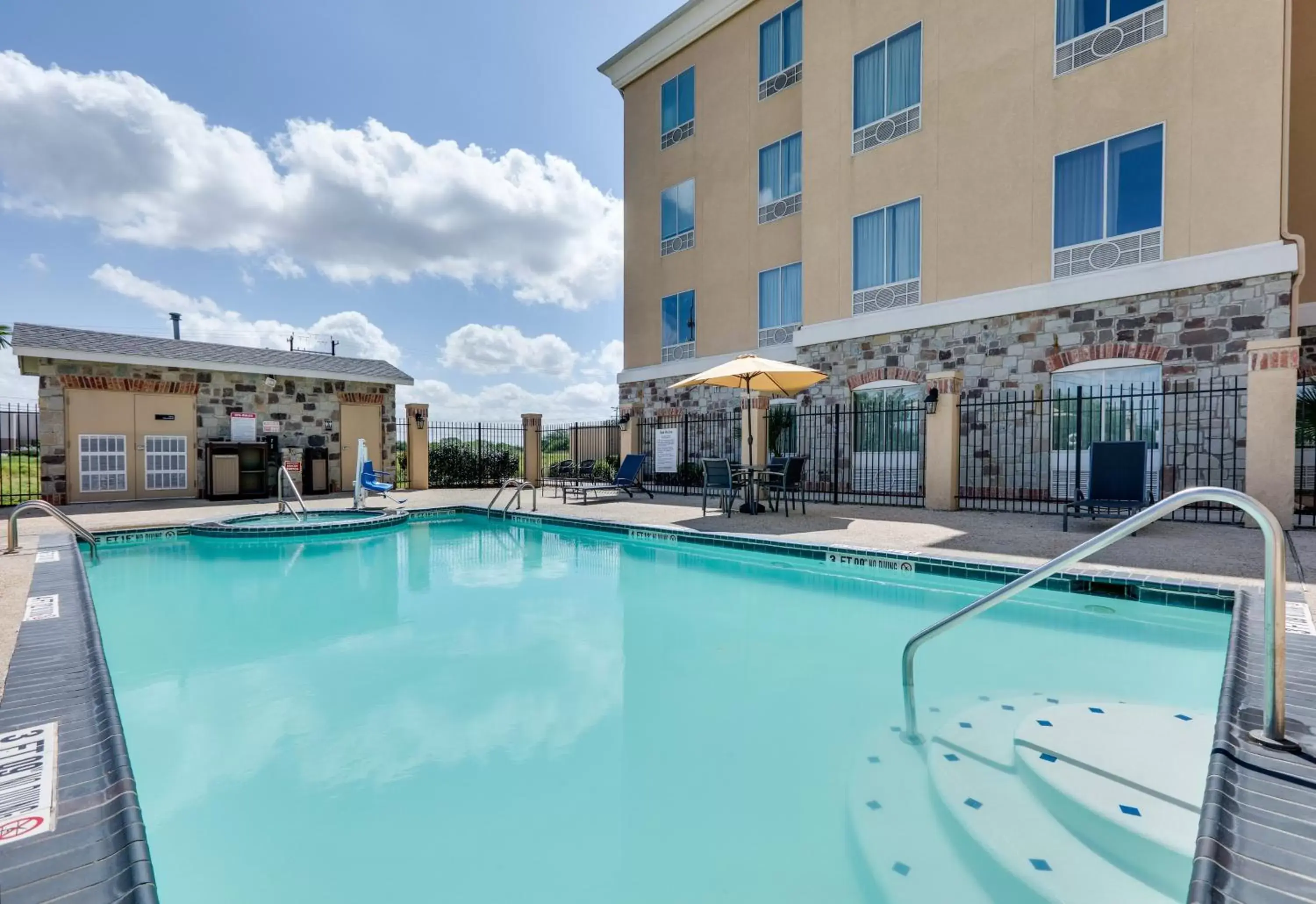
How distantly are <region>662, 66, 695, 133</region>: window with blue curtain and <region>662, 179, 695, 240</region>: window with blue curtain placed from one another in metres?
1.63

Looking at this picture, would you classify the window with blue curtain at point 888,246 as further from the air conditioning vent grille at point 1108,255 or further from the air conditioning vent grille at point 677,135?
the air conditioning vent grille at point 677,135

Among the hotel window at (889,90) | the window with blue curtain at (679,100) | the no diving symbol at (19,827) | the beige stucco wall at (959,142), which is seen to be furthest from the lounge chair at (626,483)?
the no diving symbol at (19,827)

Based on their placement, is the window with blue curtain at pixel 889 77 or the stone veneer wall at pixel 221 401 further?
the stone veneer wall at pixel 221 401

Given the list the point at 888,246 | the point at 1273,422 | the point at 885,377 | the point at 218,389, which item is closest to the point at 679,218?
the point at 888,246

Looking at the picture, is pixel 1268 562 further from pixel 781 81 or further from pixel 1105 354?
pixel 781 81

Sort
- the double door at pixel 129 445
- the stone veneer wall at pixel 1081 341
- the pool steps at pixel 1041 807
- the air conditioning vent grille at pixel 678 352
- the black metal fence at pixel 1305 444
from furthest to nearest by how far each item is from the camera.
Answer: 1. the air conditioning vent grille at pixel 678 352
2. the double door at pixel 129 445
3. the stone veneer wall at pixel 1081 341
4. the black metal fence at pixel 1305 444
5. the pool steps at pixel 1041 807

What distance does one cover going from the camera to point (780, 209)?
1393cm

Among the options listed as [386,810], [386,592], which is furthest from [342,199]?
[386,810]

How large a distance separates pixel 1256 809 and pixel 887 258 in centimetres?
1130

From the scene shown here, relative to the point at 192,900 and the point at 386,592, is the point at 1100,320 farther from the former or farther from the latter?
the point at 192,900

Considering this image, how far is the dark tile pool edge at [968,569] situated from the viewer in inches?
182

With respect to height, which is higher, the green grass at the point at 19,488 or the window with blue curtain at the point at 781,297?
the window with blue curtain at the point at 781,297

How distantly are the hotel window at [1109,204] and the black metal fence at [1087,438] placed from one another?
6.45 feet

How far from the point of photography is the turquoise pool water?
2.15 meters
